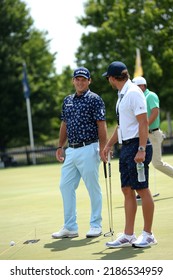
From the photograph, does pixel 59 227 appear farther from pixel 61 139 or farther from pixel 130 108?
pixel 130 108

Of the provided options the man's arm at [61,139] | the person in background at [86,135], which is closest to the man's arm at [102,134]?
the person in background at [86,135]

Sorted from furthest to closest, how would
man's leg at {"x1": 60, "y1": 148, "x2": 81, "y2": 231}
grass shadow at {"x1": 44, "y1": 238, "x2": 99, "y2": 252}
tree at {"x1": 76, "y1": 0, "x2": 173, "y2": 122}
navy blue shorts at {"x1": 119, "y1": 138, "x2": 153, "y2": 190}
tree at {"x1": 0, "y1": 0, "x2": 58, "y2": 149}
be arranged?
tree at {"x1": 0, "y1": 0, "x2": 58, "y2": 149}, tree at {"x1": 76, "y1": 0, "x2": 173, "y2": 122}, man's leg at {"x1": 60, "y1": 148, "x2": 81, "y2": 231}, grass shadow at {"x1": 44, "y1": 238, "x2": 99, "y2": 252}, navy blue shorts at {"x1": 119, "y1": 138, "x2": 153, "y2": 190}

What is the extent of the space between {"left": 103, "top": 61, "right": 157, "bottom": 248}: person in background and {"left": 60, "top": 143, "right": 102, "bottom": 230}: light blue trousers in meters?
0.99

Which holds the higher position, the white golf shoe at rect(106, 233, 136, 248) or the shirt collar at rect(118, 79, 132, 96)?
the shirt collar at rect(118, 79, 132, 96)

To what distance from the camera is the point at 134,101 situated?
22.8 feet

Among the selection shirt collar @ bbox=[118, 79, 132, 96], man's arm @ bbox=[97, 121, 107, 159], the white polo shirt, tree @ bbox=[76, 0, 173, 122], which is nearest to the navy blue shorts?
the white polo shirt

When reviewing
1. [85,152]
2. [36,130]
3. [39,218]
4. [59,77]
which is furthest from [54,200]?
[59,77]

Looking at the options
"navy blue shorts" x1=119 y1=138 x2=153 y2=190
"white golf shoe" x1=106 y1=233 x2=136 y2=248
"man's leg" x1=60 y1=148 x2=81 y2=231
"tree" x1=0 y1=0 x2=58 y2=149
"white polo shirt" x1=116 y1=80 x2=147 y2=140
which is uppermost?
"tree" x1=0 y1=0 x2=58 y2=149

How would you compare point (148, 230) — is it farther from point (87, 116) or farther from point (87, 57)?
point (87, 57)

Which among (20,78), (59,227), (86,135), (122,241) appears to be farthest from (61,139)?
(20,78)

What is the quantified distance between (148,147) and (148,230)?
837 millimetres

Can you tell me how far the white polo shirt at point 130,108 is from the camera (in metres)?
6.96

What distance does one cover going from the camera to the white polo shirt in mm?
6961

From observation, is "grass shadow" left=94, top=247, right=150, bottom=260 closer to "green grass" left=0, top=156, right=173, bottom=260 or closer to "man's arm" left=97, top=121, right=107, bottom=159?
"green grass" left=0, top=156, right=173, bottom=260
